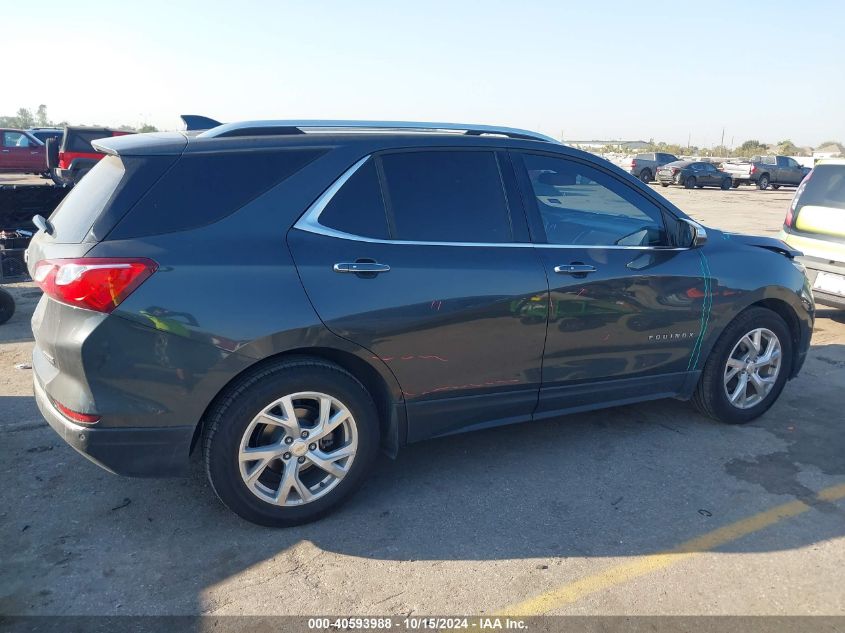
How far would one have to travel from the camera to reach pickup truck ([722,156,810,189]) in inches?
1403

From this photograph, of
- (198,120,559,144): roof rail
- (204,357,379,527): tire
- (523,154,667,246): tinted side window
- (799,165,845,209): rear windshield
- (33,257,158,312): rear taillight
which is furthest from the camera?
Answer: (799,165,845,209): rear windshield

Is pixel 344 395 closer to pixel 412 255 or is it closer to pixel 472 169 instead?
pixel 412 255

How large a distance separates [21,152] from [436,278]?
2705cm

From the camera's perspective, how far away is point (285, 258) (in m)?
3.09

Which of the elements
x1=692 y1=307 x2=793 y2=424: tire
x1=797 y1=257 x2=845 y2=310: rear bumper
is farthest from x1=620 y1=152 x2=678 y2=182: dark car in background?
x1=692 y1=307 x2=793 y2=424: tire

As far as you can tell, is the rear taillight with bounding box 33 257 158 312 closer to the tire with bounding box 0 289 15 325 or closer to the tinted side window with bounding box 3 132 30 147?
the tire with bounding box 0 289 15 325

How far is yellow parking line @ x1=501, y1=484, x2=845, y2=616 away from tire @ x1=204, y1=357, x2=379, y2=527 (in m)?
1.05

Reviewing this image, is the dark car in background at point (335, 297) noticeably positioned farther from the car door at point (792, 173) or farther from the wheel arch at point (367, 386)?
the car door at point (792, 173)

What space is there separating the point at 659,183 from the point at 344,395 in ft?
115

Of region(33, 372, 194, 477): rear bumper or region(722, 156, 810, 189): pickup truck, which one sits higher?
region(722, 156, 810, 189): pickup truck

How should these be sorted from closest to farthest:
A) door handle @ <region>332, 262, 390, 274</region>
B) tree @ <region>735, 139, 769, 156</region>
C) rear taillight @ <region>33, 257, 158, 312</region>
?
rear taillight @ <region>33, 257, 158, 312</region>
door handle @ <region>332, 262, 390, 274</region>
tree @ <region>735, 139, 769, 156</region>

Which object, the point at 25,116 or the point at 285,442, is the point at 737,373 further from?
the point at 25,116

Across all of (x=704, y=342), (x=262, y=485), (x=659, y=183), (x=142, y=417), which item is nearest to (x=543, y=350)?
(x=704, y=342)

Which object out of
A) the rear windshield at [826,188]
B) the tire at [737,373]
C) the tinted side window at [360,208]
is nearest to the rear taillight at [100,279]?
the tinted side window at [360,208]
